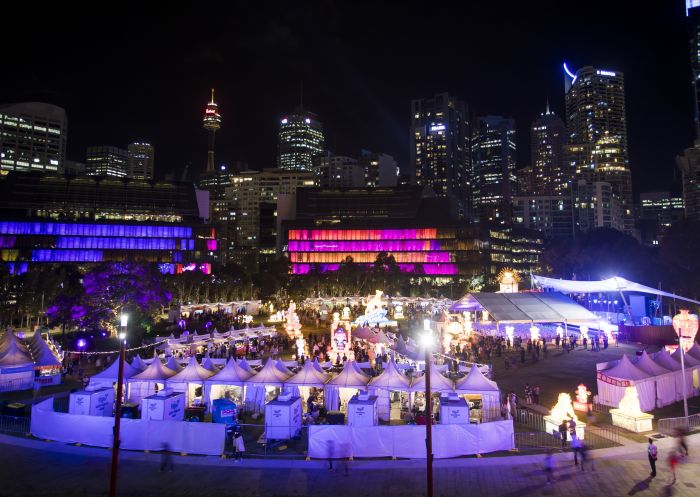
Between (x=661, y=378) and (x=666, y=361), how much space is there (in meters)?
1.62

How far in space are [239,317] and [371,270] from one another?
46.2 meters

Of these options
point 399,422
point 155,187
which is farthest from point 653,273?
point 155,187

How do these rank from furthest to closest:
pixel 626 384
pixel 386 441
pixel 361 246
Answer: pixel 361 246
pixel 626 384
pixel 386 441

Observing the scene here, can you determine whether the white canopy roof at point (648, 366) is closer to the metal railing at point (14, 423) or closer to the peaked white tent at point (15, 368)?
the metal railing at point (14, 423)

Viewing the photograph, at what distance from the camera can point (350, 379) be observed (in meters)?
21.2

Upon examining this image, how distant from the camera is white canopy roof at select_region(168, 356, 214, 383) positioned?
2219cm

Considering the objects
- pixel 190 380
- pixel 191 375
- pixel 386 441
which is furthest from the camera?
pixel 191 375

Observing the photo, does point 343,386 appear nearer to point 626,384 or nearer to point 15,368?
point 626,384

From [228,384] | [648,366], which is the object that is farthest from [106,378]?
[648,366]

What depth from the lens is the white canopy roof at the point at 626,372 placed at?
21.5 m

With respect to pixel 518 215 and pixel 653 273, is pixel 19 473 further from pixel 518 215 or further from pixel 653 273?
pixel 518 215

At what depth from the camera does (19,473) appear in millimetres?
14953

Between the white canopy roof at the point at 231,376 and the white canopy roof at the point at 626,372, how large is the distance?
16951 millimetres

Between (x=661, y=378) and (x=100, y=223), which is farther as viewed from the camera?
(x=100, y=223)
